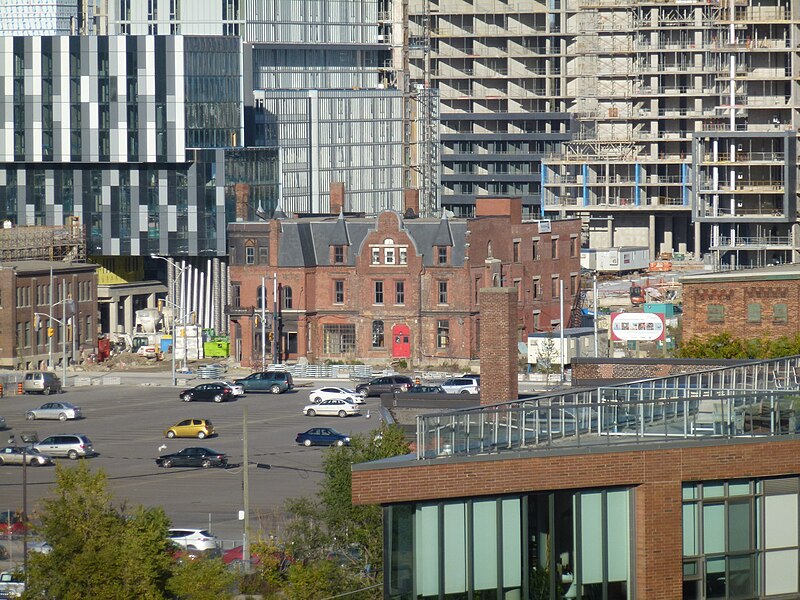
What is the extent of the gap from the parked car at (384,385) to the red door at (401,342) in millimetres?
9434

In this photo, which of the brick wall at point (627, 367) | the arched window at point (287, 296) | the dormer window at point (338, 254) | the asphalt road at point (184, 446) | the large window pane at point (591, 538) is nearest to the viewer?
the large window pane at point (591, 538)

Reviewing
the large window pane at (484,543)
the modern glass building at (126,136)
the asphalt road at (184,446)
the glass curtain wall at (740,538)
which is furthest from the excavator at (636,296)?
the large window pane at (484,543)

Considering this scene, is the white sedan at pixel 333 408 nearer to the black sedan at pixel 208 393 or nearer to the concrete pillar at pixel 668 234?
the black sedan at pixel 208 393

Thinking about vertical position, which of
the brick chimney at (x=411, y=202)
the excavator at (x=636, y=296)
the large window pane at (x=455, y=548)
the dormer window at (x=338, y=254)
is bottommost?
the large window pane at (x=455, y=548)

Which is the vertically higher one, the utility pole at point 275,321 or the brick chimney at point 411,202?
the brick chimney at point 411,202

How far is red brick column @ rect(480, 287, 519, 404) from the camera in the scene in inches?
1779

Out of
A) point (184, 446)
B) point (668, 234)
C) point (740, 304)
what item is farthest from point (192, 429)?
point (668, 234)

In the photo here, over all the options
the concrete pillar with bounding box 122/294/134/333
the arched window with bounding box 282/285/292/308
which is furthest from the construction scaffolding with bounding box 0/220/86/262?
the arched window with bounding box 282/285/292/308

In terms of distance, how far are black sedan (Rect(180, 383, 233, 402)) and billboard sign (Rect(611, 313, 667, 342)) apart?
19.7 metres

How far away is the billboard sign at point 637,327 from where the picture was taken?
3789 inches

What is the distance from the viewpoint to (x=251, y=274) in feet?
349

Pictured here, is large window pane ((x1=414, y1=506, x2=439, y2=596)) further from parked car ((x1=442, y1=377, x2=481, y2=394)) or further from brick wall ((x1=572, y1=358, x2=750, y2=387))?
parked car ((x1=442, y1=377, x2=481, y2=394))

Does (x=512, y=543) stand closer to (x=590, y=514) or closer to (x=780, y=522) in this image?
(x=590, y=514)

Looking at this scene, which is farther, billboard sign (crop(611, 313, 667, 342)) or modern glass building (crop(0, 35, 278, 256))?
modern glass building (crop(0, 35, 278, 256))
